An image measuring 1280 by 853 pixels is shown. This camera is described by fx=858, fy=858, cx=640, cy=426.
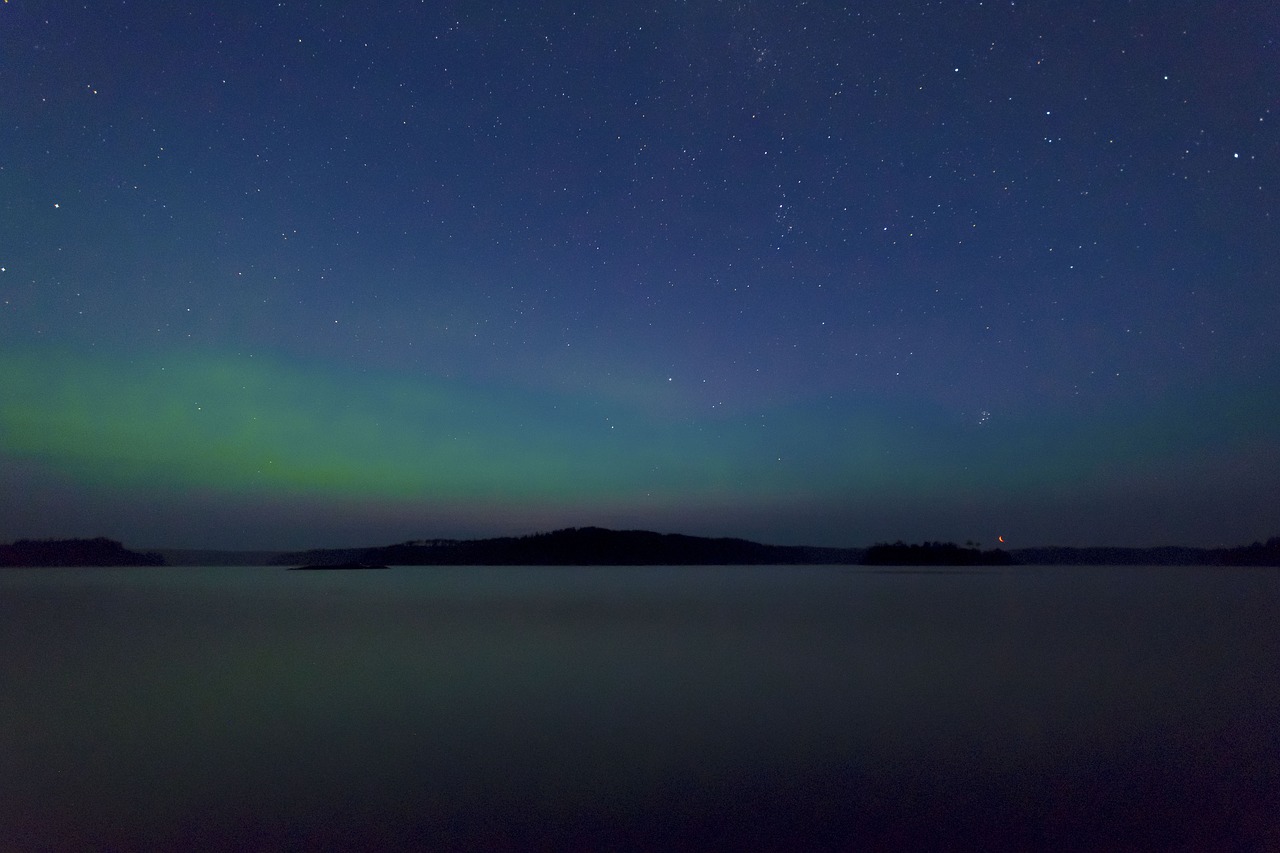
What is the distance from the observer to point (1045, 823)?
6.62m

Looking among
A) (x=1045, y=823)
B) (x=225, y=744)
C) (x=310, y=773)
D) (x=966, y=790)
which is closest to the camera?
(x=1045, y=823)

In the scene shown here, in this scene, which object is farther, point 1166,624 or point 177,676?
point 1166,624

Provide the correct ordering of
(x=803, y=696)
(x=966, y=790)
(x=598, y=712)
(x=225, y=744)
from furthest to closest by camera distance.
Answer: (x=803, y=696), (x=598, y=712), (x=225, y=744), (x=966, y=790)

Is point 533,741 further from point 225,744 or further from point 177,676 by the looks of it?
point 177,676

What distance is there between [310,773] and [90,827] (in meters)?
1.84

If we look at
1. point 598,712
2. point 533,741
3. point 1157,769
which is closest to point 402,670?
point 598,712

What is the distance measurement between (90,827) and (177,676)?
27.2 feet

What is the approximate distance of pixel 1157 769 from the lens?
27.0 feet

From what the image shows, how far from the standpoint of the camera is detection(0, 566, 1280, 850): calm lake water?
21.5 feet

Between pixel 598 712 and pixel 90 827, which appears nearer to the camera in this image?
pixel 90 827

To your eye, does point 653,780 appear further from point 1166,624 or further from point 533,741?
point 1166,624

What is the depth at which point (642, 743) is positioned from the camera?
30.1 feet

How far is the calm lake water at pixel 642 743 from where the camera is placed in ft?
21.5

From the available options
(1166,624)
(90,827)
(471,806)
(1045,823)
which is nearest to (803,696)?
(1045,823)
